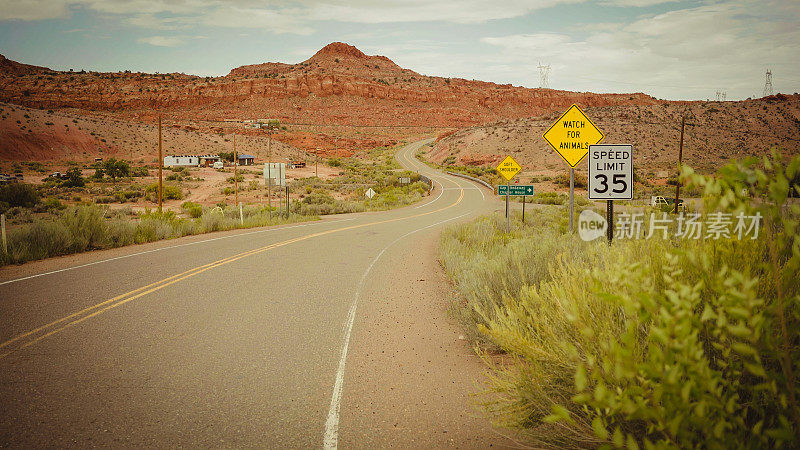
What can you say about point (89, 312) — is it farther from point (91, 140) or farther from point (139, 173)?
point (91, 140)

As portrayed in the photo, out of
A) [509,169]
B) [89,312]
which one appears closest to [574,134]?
[509,169]

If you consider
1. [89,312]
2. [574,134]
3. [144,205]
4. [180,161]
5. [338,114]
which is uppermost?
[338,114]

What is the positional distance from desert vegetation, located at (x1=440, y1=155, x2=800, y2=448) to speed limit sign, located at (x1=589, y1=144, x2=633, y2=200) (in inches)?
117

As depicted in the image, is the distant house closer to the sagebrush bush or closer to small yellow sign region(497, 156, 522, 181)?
the sagebrush bush

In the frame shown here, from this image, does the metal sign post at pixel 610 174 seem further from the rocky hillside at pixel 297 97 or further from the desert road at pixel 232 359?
the rocky hillside at pixel 297 97

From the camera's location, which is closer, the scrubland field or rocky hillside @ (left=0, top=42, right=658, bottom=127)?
the scrubland field

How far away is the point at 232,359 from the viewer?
5375 mm

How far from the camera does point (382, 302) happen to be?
26.7 feet

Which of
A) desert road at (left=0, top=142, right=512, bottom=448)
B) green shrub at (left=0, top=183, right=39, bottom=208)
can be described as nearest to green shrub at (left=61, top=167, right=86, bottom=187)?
green shrub at (left=0, top=183, right=39, bottom=208)

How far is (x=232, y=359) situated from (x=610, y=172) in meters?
6.91

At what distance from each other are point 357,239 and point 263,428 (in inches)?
512

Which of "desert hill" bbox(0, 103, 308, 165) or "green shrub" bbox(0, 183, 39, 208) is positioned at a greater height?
"desert hill" bbox(0, 103, 308, 165)

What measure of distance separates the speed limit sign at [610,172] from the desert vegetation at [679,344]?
9.77ft

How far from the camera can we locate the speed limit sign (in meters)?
7.26
